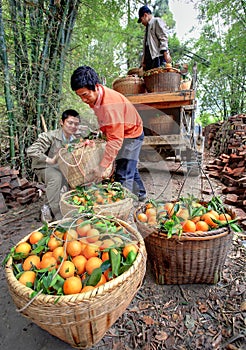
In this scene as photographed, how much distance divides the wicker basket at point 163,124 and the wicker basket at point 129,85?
511 mm

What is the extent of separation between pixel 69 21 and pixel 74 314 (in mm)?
4043

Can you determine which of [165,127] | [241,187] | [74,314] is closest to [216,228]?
[74,314]

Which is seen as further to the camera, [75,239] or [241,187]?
[241,187]

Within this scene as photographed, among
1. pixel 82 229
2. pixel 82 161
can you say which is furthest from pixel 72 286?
pixel 82 161

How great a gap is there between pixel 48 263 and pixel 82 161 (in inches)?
45.1

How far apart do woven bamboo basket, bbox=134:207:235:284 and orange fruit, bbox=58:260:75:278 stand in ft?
1.95

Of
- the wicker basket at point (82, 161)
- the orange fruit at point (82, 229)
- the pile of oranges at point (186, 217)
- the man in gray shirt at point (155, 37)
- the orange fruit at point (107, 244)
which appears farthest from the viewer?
the man in gray shirt at point (155, 37)

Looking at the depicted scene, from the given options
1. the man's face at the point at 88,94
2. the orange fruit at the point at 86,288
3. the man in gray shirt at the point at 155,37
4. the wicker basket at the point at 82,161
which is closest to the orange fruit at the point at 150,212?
the wicker basket at the point at 82,161

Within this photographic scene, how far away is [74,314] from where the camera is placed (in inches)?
36.3

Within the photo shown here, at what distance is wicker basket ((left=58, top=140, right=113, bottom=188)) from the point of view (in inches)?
82.8

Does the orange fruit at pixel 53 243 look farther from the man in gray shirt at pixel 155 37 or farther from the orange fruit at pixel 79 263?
the man in gray shirt at pixel 155 37

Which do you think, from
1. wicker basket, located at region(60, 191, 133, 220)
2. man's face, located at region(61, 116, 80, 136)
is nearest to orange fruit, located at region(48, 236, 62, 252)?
wicker basket, located at region(60, 191, 133, 220)

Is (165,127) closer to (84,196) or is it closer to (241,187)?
(241,187)

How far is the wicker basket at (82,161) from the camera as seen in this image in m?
2.10
